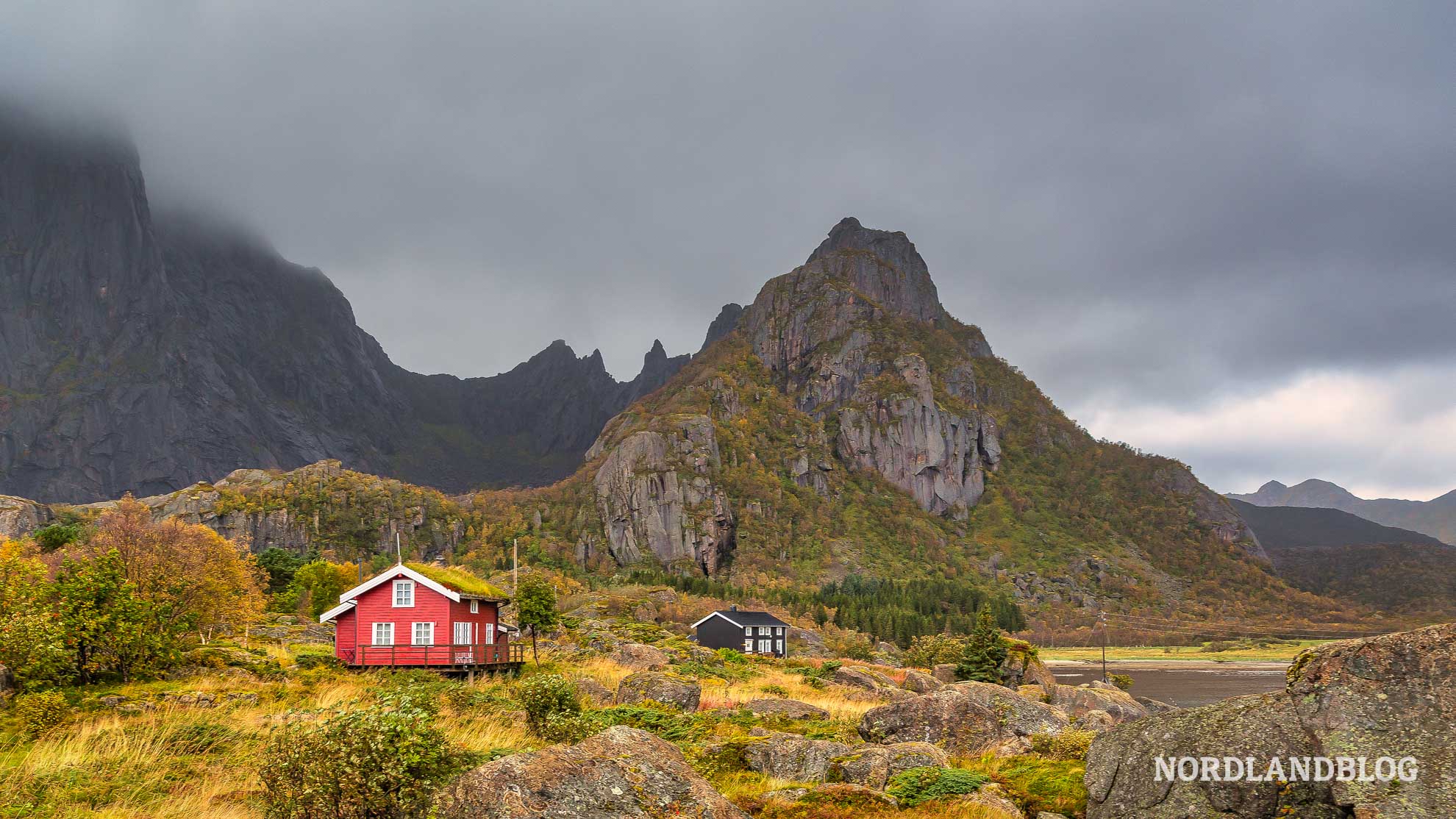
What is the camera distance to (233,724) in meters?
16.7

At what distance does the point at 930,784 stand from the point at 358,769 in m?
8.43

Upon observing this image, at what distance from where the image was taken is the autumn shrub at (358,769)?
28.6 ft

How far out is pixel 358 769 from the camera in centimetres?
880

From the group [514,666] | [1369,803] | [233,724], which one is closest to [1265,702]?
[1369,803]

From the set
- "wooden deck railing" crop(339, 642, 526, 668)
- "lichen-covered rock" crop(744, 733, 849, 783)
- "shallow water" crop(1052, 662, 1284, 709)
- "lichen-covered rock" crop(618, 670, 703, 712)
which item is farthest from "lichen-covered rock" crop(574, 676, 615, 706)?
"shallow water" crop(1052, 662, 1284, 709)

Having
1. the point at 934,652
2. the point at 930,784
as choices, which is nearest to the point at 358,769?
the point at 930,784

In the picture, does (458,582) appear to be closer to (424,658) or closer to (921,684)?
(424,658)

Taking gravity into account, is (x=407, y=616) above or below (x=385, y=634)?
above

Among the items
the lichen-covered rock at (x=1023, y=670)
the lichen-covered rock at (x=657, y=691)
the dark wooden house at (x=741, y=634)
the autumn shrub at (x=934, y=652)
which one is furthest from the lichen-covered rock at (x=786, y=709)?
the dark wooden house at (x=741, y=634)

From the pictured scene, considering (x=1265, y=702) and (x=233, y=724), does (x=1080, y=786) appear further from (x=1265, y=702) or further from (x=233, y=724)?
(x=233, y=724)

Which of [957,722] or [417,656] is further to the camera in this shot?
[417,656]

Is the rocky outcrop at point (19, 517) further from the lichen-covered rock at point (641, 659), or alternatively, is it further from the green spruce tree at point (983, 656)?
the green spruce tree at point (983, 656)

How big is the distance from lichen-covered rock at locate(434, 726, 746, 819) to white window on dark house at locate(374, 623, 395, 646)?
33.2m

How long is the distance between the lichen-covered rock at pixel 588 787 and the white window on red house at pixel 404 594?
3281 cm
